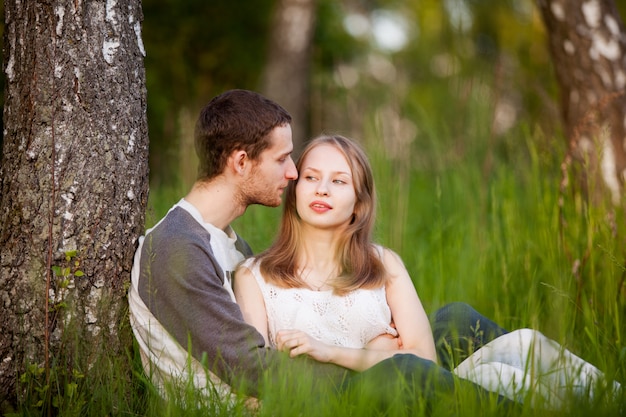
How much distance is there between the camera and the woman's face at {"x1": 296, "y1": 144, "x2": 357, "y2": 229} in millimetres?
2852

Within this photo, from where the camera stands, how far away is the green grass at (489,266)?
237 cm

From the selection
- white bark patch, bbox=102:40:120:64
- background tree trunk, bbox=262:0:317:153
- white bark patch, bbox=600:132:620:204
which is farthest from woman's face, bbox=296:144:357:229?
background tree trunk, bbox=262:0:317:153

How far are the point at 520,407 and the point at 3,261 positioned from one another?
5.65ft

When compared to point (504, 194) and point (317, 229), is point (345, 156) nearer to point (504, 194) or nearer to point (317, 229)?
point (317, 229)

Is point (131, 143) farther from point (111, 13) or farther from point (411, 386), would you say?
point (411, 386)

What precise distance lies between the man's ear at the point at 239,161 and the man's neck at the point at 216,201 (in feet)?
0.22

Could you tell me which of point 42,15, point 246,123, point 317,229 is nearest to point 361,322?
point 317,229

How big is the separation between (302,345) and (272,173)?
0.69 meters

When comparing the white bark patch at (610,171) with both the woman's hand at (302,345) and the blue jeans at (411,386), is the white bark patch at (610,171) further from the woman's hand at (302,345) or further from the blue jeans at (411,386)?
the woman's hand at (302,345)

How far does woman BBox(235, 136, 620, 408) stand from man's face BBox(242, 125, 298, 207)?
77mm

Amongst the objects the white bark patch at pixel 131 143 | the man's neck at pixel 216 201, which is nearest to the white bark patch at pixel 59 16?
the white bark patch at pixel 131 143

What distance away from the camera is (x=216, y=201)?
279cm

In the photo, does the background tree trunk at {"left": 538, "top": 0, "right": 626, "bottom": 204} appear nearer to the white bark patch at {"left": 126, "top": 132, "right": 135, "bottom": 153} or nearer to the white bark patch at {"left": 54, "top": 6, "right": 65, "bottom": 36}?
the white bark patch at {"left": 126, "top": 132, "right": 135, "bottom": 153}

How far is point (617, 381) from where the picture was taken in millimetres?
2529
